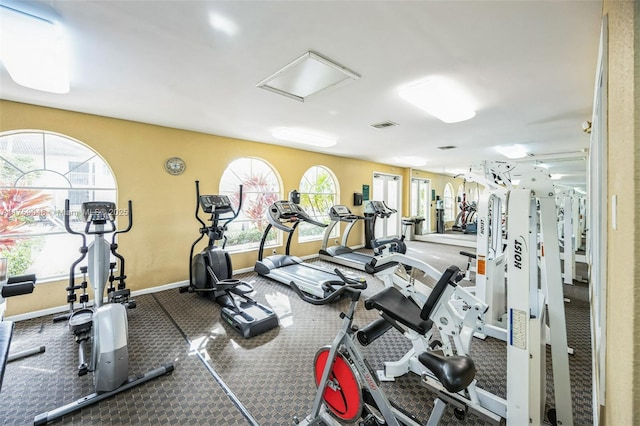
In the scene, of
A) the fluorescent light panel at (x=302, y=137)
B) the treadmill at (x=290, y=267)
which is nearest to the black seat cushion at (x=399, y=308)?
the treadmill at (x=290, y=267)

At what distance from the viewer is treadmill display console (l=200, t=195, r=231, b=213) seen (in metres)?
3.77

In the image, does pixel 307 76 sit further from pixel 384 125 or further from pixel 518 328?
pixel 518 328

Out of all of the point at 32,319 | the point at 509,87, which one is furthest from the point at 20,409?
the point at 509,87

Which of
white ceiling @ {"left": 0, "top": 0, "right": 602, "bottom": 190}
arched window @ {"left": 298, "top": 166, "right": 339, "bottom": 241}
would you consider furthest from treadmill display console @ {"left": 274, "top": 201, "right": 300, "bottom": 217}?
arched window @ {"left": 298, "top": 166, "right": 339, "bottom": 241}

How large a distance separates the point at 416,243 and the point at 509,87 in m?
6.35

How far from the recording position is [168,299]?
3.68m

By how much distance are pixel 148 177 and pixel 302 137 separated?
2.51 m

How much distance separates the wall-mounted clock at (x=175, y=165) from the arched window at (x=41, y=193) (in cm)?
74

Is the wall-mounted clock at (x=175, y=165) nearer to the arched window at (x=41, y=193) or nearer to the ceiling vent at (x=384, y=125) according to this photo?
the arched window at (x=41, y=193)

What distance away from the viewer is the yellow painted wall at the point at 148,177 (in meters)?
3.18

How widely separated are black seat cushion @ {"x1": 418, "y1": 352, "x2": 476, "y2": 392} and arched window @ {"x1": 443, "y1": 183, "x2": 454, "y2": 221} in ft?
36.7

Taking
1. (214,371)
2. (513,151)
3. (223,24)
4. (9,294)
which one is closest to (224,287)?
(214,371)

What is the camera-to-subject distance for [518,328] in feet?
4.72

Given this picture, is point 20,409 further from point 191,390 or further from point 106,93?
point 106,93
